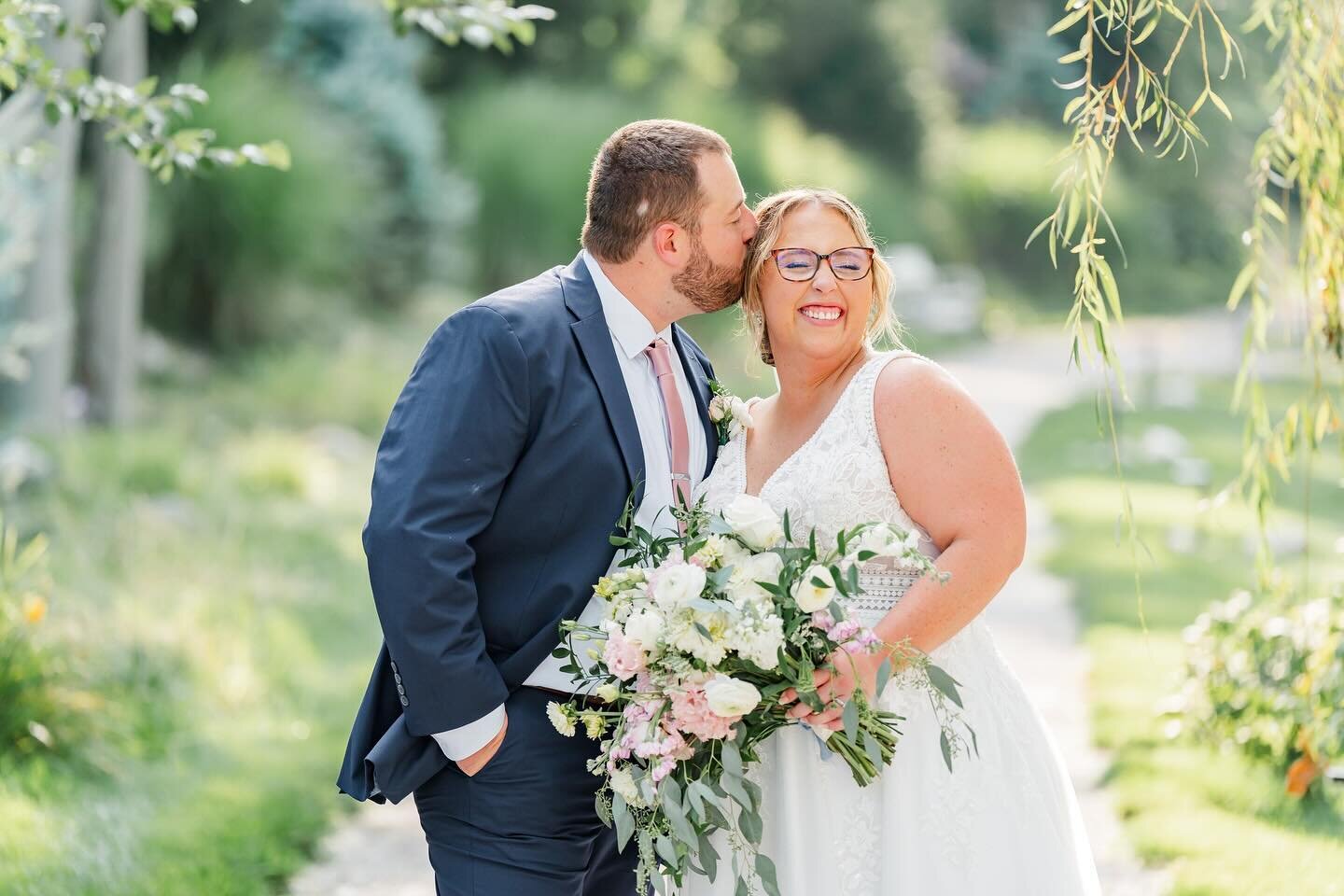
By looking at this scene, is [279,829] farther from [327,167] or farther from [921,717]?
[327,167]

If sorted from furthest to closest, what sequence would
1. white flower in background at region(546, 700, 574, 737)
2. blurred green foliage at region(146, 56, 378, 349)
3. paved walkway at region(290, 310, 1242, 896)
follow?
blurred green foliage at region(146, 56, 378, 349) → paved walkway at region(290, 310, 1242, 896) → white flower in background at region(546, 700, 574, 737)

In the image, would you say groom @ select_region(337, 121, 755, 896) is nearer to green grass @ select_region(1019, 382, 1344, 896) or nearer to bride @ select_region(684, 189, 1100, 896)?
bride @ select_region(684, 189, 1100, 896)

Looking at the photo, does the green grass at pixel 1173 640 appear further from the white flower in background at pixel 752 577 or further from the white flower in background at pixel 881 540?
the white flower in background at pixel 752 577

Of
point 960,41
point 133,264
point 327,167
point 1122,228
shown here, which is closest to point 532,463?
point 133,264

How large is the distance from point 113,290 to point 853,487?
894 centimetres

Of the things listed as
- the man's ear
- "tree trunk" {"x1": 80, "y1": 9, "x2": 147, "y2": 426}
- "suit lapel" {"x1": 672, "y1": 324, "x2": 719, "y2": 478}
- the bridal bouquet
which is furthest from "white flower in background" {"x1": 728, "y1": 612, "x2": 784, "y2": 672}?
"tree trunk" {"x1": 80, "y1": 9, "x2": 147, "y2": 426}

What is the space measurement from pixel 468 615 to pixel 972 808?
3.54ft

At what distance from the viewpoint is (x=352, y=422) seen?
1266 centimetres

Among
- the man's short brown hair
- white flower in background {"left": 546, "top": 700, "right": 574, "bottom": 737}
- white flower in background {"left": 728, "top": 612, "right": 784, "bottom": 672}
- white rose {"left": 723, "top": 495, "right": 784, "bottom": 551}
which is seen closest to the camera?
white flower in background {"left": 728, "top": 612, "right": 784, "bottom": 672}

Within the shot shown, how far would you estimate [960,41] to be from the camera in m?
43.2

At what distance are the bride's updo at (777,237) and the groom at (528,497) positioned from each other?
6cm

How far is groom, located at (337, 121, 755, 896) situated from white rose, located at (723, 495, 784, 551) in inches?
15.2

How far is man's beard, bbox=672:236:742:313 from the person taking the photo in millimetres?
3160

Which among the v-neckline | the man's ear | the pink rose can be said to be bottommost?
the pink rose
